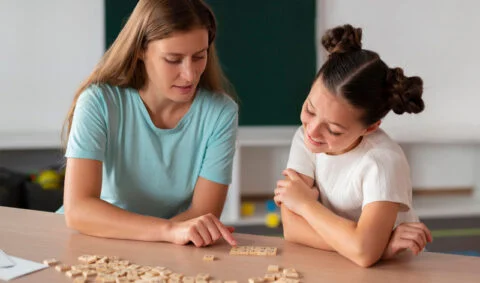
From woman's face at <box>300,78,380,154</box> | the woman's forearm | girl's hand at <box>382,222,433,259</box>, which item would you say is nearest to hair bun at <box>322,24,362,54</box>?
woman's face at <box>300,78,380,154</box>

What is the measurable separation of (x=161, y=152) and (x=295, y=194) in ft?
1.75

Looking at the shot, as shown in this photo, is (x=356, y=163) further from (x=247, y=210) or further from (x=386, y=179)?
(x=247, y=210)

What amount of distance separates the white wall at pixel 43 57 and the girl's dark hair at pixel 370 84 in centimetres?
257

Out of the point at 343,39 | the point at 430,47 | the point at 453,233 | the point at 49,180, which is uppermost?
the point at 343,39

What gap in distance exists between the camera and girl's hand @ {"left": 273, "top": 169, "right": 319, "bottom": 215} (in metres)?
1.66

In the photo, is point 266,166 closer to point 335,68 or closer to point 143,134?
point 143,134

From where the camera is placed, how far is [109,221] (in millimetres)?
1703

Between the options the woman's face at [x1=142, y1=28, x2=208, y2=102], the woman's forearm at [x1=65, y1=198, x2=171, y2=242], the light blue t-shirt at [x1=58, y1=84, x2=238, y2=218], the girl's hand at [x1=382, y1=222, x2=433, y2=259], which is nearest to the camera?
the girl's hand at [x1=382, y1=222, x2=433, y2=259]

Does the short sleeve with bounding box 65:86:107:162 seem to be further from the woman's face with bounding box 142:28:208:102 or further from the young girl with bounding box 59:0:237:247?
the woman's face with bounding box 142:28:208:102

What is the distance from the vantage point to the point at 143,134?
6.53ft

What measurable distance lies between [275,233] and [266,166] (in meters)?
0.46

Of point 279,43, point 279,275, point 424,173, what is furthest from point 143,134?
point 424,173

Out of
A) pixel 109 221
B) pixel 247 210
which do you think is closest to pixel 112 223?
pixel 109 221

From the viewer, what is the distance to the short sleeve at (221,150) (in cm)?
198
